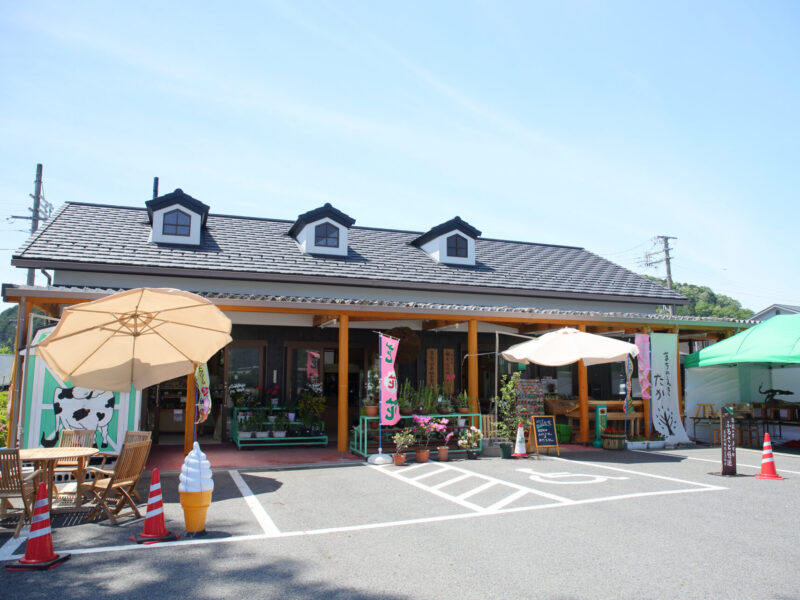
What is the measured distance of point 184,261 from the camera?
14.1 metres

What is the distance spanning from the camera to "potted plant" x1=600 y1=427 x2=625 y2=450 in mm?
12438

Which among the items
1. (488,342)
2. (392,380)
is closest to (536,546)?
(392,380)

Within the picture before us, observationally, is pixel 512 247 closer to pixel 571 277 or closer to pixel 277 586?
pixel 571 277

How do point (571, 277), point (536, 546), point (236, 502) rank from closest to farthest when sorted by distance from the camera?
1. point (536, 546)
2. point (236, 502)
3. point (571, 277)

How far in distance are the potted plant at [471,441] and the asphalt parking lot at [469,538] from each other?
6.36ft

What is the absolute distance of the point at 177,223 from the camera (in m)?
15.1

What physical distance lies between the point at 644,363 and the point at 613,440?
75.5 inches

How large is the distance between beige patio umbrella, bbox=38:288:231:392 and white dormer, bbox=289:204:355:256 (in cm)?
831

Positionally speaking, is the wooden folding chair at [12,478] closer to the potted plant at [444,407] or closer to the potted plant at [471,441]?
the potted plant at [471,441]

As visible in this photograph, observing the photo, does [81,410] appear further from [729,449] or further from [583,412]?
[729,449]

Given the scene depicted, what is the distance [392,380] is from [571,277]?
10026 mm

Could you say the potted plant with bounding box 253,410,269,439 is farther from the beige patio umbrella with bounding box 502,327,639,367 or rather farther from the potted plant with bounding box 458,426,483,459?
the beige patio umbrella with bounding box 502,327,639,367

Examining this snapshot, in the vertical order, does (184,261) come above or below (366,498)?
above

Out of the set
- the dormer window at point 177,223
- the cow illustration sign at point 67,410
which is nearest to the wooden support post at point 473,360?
the cow illustration sign at point 67,410
